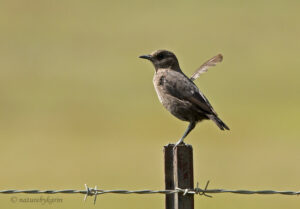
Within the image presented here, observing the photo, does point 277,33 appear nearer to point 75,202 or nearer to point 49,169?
point 49,169

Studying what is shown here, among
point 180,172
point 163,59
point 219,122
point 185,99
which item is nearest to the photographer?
point 180,172

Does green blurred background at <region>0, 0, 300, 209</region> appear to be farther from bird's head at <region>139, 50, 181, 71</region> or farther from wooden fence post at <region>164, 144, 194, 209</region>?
wooden fence post at <region>164, 144, 194, 209</region>

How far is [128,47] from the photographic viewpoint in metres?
46.3

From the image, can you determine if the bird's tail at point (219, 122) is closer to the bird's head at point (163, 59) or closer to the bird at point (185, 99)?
the bird at point (185, 99)

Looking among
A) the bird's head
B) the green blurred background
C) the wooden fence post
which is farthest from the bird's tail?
the green blurred background

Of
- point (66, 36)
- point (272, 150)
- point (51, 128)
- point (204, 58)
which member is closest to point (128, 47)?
point (66, 36)

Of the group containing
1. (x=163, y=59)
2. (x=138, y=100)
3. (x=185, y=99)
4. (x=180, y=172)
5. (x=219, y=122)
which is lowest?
(x=180, y=172)

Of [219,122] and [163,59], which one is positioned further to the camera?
[163,59]

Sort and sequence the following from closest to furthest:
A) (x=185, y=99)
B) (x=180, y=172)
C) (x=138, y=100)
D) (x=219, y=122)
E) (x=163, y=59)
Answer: (x=180, y=172) < (x=219, y=122) < (x=185, y=99) < (x=163, y=59) < (x=138, y=100)

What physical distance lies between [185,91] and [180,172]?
9.78 feet

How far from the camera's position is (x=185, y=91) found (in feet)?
33.4

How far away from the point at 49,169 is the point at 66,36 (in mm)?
26647

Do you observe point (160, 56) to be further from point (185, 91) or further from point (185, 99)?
point (185, 99)

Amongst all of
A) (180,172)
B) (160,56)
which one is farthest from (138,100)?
(180,172)
